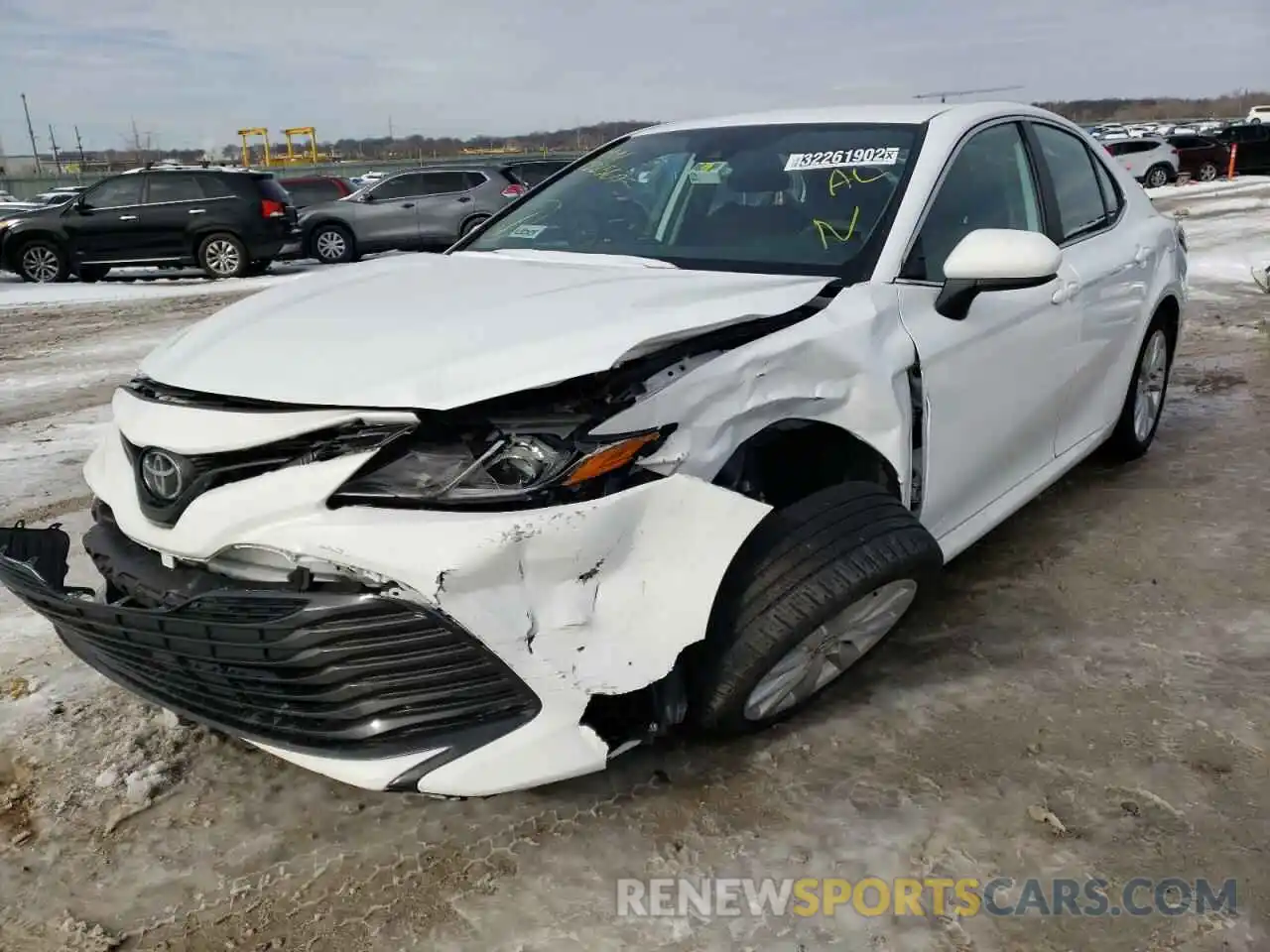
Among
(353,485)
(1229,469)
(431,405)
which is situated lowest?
(1229,469)

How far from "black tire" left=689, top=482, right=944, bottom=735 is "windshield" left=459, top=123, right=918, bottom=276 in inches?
29.1

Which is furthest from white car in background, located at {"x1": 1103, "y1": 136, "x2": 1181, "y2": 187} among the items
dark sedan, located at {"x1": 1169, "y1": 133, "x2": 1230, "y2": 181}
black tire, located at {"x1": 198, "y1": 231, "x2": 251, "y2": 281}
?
black tire, located at {"x1": 198, "y1": 231, "x2": 251, "y2": 281}

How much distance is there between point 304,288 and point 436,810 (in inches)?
57.2

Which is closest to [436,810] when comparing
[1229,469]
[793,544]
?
[793,544]

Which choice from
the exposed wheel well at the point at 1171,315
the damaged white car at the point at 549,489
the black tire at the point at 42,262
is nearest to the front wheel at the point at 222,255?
the black tire at the point at 42,262

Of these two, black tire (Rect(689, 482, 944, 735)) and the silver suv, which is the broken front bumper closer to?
black tire (Rect(689, 482, 944, 735))

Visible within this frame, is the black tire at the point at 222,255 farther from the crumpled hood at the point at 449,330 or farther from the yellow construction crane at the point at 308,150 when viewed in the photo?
the yellow construction crane at the point at 308,150

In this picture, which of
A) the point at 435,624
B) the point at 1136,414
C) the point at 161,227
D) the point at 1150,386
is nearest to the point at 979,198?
the point at 1136,414

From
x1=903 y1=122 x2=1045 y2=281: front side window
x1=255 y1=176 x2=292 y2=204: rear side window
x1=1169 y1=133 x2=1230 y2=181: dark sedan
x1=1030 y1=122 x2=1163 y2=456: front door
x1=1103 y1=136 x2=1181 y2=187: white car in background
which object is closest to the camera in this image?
x1=903 y1=122 x2=1045 y2=281: front side window

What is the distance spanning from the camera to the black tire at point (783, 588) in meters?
2.20

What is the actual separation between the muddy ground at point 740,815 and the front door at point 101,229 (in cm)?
1192

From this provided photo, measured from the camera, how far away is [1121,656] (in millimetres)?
2934

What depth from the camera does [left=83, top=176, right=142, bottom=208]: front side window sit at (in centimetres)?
1355

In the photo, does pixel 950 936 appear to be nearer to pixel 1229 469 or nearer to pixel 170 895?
pixel 170 895
